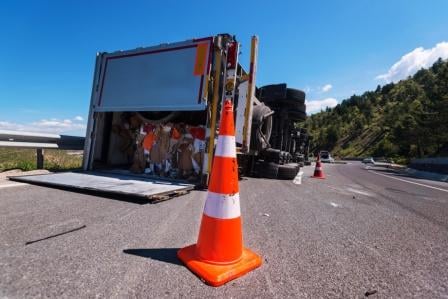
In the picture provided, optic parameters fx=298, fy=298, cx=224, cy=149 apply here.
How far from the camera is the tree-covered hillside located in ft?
93.0

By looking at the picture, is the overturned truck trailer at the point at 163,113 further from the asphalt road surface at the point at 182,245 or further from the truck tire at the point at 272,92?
the truck tire at the point at 272,92

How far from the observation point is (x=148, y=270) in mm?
2047

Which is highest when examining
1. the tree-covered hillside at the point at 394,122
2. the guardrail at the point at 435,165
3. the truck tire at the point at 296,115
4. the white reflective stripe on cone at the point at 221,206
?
the tree-covered hillside at the point at 394,122

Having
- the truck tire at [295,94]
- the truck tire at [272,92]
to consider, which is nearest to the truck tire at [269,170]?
the truck tire at [272,92]

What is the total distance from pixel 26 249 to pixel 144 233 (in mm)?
933

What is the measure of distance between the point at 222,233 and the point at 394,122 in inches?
2140

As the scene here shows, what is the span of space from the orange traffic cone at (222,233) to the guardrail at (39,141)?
16.5 ft

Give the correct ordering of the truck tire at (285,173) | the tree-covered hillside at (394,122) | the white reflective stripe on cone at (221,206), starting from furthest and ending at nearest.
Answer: the tree-covered hillside at (394,122), the truck tire at (285,173), the white reflective stripe on cone at (221,206)

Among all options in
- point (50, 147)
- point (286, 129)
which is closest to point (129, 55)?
point (50, 147)

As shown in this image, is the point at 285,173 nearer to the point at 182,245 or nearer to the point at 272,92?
the point at 272,92

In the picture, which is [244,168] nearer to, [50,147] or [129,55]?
[129,55]

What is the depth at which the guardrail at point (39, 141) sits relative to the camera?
5637 mm

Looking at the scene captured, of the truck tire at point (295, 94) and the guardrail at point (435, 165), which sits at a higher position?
the truck tire at point (295, 94)

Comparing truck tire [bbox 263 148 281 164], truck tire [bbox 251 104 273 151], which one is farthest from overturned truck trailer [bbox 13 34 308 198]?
truck tire [bbox 263 148 281 164]
